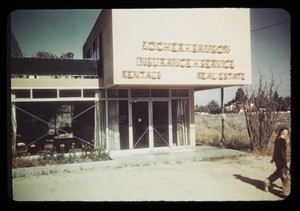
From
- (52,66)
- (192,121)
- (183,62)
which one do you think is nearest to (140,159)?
(192,121)

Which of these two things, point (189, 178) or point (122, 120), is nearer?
point (189, 178)

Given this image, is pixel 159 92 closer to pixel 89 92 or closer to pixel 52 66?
pixel 89 92

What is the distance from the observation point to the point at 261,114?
1216 cm

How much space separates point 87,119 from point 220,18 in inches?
325

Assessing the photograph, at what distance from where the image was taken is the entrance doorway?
39.3 ft

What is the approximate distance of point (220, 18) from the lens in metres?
11.3

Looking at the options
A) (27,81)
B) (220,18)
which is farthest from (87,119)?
(220,18)

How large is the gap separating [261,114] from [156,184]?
23.8ft

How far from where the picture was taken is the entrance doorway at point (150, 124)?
11969mm

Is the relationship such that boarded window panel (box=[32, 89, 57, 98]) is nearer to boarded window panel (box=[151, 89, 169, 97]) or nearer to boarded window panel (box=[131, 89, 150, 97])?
boarded window panel (box=[131, 89, 150, 97])

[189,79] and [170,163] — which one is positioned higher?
[189,79]
